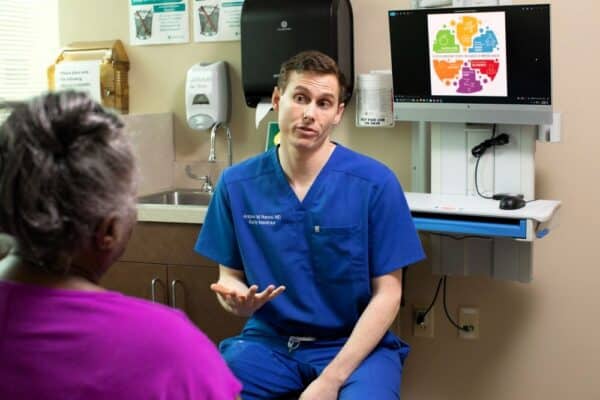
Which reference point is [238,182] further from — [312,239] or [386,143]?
[386,143]

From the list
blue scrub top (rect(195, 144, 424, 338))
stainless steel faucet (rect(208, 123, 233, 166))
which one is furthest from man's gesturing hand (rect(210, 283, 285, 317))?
stainless steel faucet (rect(208, 123, 233, 166))

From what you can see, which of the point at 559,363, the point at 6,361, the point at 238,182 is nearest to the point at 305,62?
the point at 238,182

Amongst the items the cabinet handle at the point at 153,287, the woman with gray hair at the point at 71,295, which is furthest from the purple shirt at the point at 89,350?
the cabinet handle at the point at 153,287

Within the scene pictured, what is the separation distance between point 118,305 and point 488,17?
6.08 feet

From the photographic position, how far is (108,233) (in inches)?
38.4

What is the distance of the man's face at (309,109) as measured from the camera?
202 centimetres

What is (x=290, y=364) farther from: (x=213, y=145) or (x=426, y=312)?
(x=213, y=145)

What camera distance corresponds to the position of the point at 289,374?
1.97 m

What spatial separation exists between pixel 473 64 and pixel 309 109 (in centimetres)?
76

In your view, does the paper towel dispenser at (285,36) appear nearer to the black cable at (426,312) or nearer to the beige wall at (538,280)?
the beige wall at (538,280)

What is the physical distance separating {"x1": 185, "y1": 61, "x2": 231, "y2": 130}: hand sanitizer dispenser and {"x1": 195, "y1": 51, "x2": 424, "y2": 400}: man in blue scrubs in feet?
3.41

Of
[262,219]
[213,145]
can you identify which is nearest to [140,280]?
[213,145]

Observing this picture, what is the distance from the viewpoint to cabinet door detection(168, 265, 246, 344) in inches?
109

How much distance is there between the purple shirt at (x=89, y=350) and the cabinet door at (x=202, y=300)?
184 centimetres
